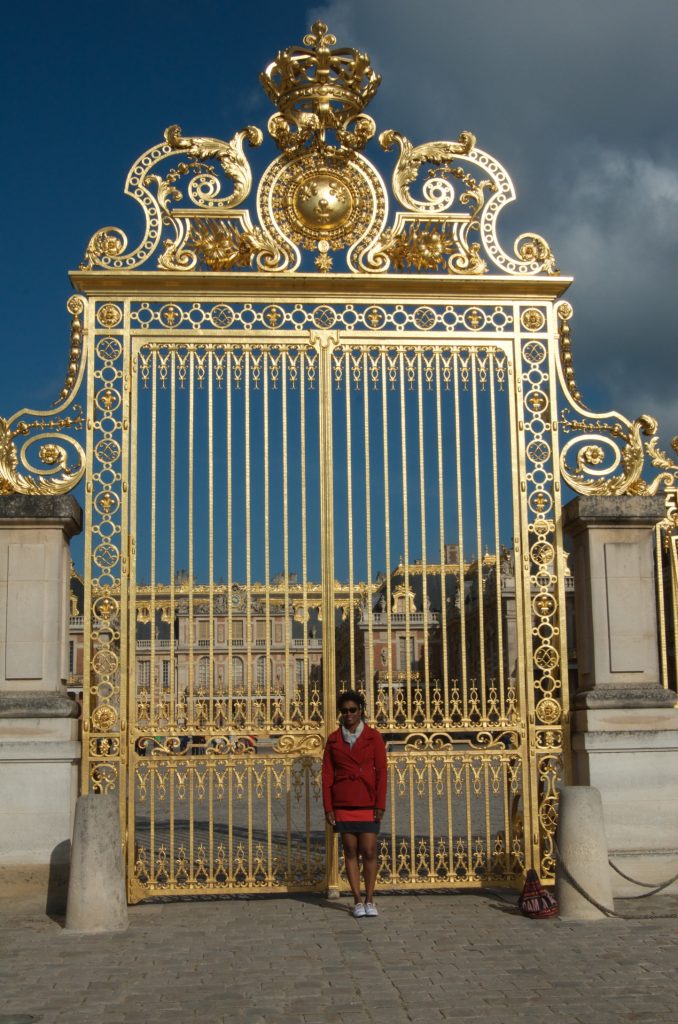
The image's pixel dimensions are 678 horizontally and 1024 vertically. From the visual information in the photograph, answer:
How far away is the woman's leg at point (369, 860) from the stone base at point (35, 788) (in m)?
2.11

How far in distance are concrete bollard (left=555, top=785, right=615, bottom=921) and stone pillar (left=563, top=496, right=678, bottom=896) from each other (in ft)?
2.04

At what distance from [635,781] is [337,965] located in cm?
311

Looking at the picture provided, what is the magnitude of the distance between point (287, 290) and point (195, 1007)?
5580mm

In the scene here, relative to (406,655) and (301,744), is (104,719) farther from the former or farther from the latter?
A: (406,655)

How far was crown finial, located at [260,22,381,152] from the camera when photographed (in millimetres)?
9305

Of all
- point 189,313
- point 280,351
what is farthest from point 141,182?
point 280,351

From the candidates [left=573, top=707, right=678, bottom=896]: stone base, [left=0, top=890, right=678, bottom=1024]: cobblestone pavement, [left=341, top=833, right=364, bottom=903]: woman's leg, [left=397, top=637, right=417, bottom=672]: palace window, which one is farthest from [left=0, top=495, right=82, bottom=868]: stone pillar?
[left=573, top=707, right=678, bottom=896]: stone base

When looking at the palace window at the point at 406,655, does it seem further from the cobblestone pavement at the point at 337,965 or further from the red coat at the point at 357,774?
the cobblestone pavement at the point at 337,965

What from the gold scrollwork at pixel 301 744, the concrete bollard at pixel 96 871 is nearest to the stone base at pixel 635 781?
the gold scrollwork at pixel 301 744

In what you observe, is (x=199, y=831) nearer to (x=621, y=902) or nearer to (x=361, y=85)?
(x=621, y=902)

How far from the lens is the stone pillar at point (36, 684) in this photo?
324 inches

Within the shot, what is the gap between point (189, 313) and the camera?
30.5 ft

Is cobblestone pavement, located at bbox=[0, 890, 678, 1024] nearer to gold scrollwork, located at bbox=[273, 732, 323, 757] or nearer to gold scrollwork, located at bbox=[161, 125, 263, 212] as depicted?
gold scrollwork, located at bbox=[273, 732, 323, 757]

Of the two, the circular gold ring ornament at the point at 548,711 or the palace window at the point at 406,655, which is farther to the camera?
the circular gold ring ornament at the point at 548,711
